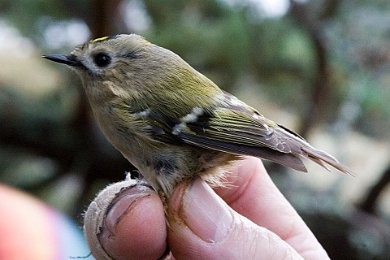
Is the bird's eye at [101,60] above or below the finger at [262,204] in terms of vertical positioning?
above

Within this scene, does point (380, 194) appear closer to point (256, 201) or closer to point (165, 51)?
point (256, 201)

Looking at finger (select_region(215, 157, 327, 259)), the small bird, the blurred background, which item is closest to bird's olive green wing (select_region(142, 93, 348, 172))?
the small bird

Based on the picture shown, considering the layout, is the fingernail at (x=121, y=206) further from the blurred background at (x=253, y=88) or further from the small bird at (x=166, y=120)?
the blurred background at (x=253, y=88)

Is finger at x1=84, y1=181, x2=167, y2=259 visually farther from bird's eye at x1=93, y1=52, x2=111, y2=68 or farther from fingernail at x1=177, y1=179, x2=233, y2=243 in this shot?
bird's eye at x1=93, y1=52, x2=111, y2=68

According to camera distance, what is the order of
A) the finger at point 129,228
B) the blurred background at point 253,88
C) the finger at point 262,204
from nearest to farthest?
the finger at point 129,228 → the finger at point 262,204 → the blurred background at point 253,88

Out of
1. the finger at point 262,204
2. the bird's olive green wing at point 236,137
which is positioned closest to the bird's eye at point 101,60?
the bird's olive green wing at point 236,137

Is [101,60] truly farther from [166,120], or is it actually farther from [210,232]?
[210,232]
